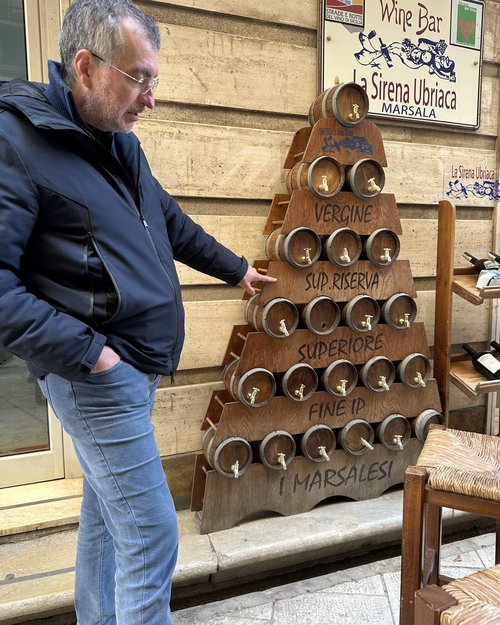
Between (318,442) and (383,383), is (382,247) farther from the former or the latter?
(318,442)

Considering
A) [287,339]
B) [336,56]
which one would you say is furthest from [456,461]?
[336,56]

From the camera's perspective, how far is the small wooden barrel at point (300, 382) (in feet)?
8.17

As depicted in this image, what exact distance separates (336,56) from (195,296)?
1423 mm

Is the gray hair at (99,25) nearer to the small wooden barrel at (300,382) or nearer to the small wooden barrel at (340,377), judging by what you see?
the small wooden barrel at (300,382)

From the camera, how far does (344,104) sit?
2.49 m

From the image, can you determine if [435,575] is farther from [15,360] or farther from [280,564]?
[15,360]

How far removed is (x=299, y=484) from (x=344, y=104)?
1.79m

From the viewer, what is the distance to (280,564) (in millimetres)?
2539

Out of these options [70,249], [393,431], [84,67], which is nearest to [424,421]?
[393,431]

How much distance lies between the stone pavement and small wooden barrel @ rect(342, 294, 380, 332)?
1122mm

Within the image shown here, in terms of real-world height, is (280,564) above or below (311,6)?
below

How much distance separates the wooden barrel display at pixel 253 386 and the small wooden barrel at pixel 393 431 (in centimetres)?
65

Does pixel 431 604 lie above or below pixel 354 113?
below

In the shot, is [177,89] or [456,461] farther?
[177,89]
